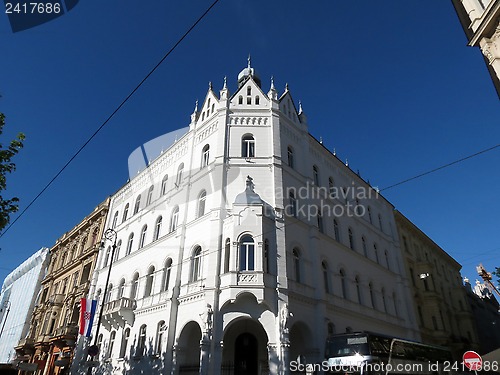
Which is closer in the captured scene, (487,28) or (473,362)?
(473,362)

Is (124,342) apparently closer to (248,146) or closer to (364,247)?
(248,146)

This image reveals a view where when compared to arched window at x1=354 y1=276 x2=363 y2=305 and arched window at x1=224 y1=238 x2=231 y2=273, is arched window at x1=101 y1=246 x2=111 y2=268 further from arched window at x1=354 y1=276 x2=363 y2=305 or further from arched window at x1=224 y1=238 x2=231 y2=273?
arched window at x1=354 y1=276 x2=363 y2=305

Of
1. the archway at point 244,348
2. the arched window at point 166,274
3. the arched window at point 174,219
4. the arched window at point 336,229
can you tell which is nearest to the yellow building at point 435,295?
the arched window at point 336,229

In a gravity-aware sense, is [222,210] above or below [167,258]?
above

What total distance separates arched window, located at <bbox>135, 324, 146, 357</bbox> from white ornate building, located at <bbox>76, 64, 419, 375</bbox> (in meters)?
0.07

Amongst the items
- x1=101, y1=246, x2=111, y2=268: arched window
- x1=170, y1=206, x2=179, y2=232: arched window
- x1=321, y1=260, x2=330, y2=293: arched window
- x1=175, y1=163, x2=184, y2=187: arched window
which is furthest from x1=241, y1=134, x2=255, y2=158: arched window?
x1=101, y1=246, x2=111, y2=268: arched window

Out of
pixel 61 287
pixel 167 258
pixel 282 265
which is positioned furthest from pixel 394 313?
pixel 61 287

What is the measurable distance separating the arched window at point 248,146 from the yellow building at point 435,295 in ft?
68.9

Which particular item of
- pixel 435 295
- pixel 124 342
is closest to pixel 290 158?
pixel 124 342

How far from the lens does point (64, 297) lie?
120 feet

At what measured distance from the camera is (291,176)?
23703 mm

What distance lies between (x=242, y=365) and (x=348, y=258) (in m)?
11.6

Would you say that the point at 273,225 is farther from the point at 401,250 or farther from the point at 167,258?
the point at 401,250

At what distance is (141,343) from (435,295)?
28956mm
